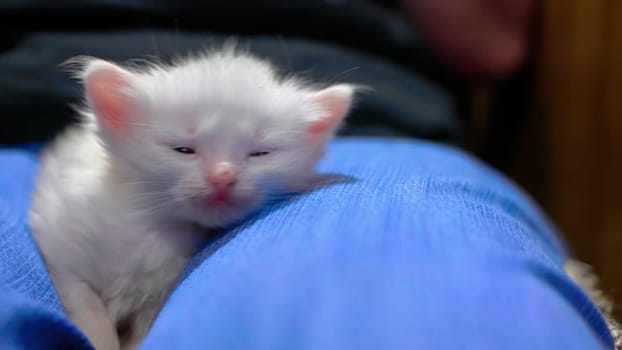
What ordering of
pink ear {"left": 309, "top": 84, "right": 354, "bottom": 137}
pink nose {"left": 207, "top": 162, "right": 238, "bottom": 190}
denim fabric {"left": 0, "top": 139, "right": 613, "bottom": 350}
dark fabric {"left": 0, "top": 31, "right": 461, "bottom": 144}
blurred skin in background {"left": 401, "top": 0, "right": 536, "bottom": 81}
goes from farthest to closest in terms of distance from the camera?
blurred skin in background {"left": 401, "top": 0, "right": 536, "bottom": 81}, dark fabric {"left": 0, "top": 31, "right": 461, "bottom": 144}, pink ear {"left": 309, "top": 84, "right": 354, "bottom": 137}, pink nose {"left": 207, "top": 162, "right": 238, "bottom": 190}, denim fabric {"left": 0, "top": 139, "right": 613, "bottom": 350}

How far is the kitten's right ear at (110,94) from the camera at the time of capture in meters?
0.68

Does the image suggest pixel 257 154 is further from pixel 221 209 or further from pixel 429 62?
pixel 429 62

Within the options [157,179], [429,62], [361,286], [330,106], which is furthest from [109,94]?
[429,62]

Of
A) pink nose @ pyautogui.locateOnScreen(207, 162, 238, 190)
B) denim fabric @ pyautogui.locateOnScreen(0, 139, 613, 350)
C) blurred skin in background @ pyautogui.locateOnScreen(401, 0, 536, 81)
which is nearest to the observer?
denim fabric @ pyautogui.locateOnScreen(0, 139, 613, 350)

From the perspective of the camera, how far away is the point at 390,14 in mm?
1389

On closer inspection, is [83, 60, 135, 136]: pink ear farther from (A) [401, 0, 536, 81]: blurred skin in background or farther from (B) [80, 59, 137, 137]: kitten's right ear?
(A) [401, 0, 536, 81]: blurred skin in background

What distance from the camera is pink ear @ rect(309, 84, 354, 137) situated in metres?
0.76

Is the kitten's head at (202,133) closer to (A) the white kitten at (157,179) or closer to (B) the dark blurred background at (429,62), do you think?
(A) the white kitten at (157,179)

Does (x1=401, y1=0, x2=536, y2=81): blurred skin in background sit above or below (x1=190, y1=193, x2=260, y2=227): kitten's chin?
above

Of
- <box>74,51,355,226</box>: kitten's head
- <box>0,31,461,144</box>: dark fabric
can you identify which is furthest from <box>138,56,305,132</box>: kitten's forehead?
<box>0,31,461,144</box>: dark fabric

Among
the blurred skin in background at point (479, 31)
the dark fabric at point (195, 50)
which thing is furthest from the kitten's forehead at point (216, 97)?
the blurred skin in background at point (479, 31)

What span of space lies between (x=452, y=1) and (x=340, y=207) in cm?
95

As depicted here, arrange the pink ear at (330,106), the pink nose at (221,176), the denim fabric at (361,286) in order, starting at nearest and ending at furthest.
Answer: the denim fabric at (361,286) → the pink nose at (221,176) → the pink ear at (330,106)

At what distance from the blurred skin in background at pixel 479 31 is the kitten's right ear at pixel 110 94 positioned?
92 cm
